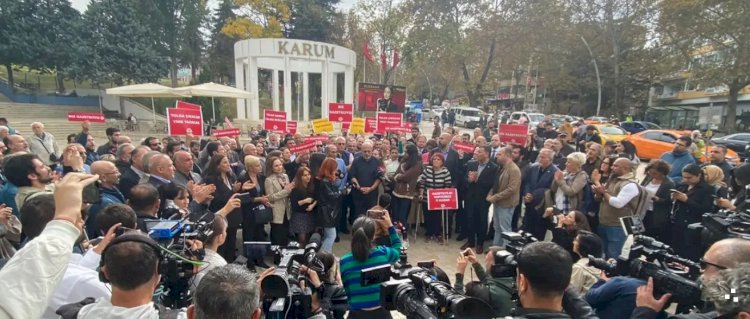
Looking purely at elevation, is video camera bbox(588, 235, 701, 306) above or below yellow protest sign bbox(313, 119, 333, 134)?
below

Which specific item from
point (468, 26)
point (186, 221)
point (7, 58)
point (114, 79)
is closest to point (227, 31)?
point (114, 79)

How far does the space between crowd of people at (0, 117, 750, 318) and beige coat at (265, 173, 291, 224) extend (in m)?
0.03

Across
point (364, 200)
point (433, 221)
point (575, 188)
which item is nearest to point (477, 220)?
point (433, 221)

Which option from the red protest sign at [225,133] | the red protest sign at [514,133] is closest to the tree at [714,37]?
the red protest sign at [514,133]

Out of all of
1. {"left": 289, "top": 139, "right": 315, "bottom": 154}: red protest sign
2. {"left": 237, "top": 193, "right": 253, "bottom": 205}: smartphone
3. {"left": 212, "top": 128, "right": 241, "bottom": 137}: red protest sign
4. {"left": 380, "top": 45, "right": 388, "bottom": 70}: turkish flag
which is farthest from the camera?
A: {"left": 380, "top": 45, "right": 388, "bottom": 70}: turkish flag

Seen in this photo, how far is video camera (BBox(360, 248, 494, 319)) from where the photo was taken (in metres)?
1.79

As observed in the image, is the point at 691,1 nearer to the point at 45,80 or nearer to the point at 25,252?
the point at 25,252

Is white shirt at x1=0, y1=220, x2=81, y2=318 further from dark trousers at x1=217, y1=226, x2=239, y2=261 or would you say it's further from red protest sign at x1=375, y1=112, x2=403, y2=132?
red protest sign at x1=375, y1=112, x2=403, y2=132

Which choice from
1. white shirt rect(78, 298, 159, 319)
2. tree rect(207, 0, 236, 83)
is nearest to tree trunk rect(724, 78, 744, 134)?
white shirt rect(78, 298, 159, 319)

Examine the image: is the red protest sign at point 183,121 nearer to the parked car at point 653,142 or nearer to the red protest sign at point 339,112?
the red protest sign at point 339,112

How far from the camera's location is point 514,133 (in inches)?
330

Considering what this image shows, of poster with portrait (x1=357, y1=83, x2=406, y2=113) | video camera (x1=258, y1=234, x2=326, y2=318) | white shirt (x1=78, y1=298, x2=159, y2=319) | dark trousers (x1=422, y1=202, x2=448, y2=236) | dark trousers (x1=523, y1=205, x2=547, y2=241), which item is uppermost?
poster with portrait (x1=357, y1=83, x2=406, y2=113)

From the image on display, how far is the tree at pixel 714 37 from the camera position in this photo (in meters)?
22.8

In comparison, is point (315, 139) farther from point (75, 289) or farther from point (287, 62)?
point (287, 62)
